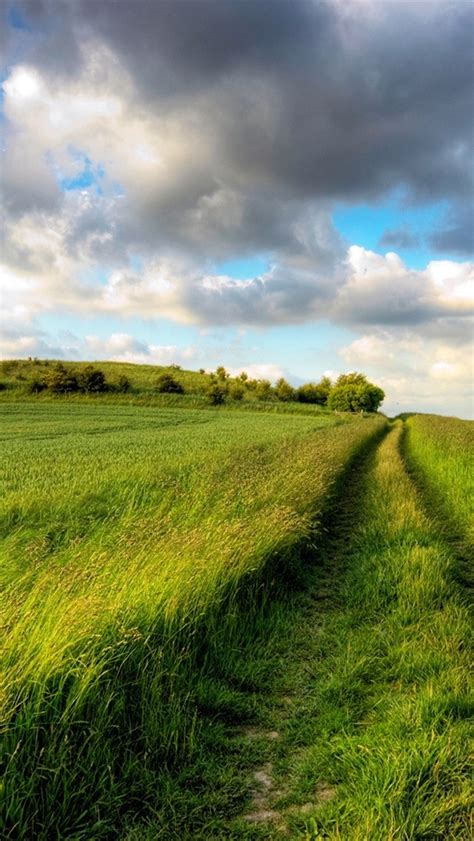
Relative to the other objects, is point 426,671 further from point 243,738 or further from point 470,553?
point 470,553

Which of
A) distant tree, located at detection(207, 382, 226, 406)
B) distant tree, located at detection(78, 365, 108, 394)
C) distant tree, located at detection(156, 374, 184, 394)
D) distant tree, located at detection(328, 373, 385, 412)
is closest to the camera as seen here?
distant tree, located at detection(78, 365, 108, 394)

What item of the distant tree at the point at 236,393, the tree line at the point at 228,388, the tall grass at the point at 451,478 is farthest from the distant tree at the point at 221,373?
the tall grass at the point at 451,478

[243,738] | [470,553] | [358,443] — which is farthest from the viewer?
[358,443]

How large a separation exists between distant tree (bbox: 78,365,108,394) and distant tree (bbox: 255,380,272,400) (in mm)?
30734

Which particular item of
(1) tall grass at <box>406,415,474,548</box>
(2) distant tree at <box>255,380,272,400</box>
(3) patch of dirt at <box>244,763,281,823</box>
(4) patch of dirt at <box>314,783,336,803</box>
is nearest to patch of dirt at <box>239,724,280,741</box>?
(3) patch of dirt at <box>244,763,281,823</box>

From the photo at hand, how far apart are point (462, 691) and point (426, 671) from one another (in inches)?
17.9

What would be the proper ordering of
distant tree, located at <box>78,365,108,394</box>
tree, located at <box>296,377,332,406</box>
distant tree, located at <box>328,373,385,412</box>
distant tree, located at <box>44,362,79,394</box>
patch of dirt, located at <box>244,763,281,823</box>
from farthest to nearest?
tree, located at <box>296,377,332,406</box>
distant tree, located at <box>328,373,385,412</box>
distant tree, located at <box>78,365,108,394</box>
distant tree, located at <box>44,362,79,394</box>
patch of dirt, located at <box>244,763,281,823</box>

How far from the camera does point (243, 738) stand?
381cm

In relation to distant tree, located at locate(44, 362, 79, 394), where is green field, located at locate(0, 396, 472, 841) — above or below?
below

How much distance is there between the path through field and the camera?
9.68 feet

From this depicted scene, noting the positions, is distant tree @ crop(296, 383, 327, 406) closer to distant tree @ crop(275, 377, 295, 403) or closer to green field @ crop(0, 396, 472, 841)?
distant tree @ crop(275, 377, 295, 403)

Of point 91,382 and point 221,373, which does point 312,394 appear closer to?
point 221,373

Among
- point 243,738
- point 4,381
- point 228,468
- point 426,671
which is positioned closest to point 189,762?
point 243,738

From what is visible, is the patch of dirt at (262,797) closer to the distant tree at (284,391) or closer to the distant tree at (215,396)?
the distant tree at (215,396)
